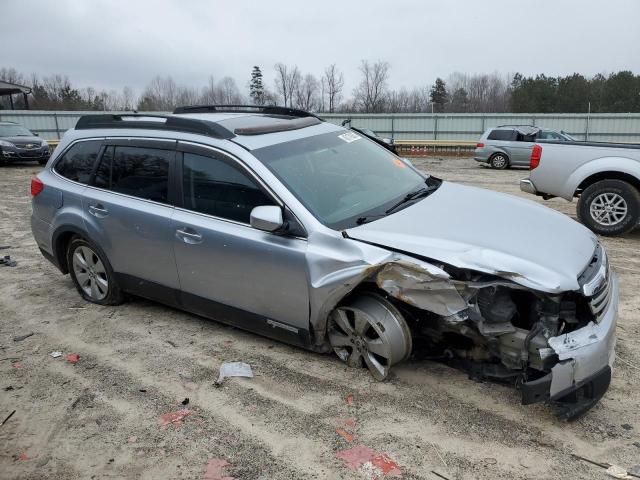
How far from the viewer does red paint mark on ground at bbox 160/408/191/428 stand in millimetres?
3125

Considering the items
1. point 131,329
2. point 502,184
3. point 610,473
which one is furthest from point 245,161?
point 502,184

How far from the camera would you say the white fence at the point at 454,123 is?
28453 mm

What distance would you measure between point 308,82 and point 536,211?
214ft

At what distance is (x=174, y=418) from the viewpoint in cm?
318

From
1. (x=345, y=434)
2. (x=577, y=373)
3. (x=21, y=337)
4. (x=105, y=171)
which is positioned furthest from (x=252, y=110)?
(x=577, y=373)

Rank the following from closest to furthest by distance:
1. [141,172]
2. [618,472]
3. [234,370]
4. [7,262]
Result: [618,472] < [234,370] < [141,172] < [7,262]

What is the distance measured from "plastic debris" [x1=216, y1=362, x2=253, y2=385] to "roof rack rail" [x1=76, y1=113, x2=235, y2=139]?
1709 mm

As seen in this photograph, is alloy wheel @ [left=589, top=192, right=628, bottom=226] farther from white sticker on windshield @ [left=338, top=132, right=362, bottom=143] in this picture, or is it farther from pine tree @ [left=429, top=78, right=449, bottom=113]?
pine tree @ [left=429, top=78, right=449, bottom=113]

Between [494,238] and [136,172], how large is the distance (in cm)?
299

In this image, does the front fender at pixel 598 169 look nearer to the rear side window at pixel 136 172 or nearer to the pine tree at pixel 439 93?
the rear side window at pixel 136 172

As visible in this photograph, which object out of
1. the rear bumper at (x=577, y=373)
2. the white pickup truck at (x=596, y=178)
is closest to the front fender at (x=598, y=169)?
the white pickup truck at (x=596, y=178)

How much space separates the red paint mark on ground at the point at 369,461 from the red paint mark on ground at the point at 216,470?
611mm

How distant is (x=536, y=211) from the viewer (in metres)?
3.88

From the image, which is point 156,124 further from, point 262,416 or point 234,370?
point 262,416
